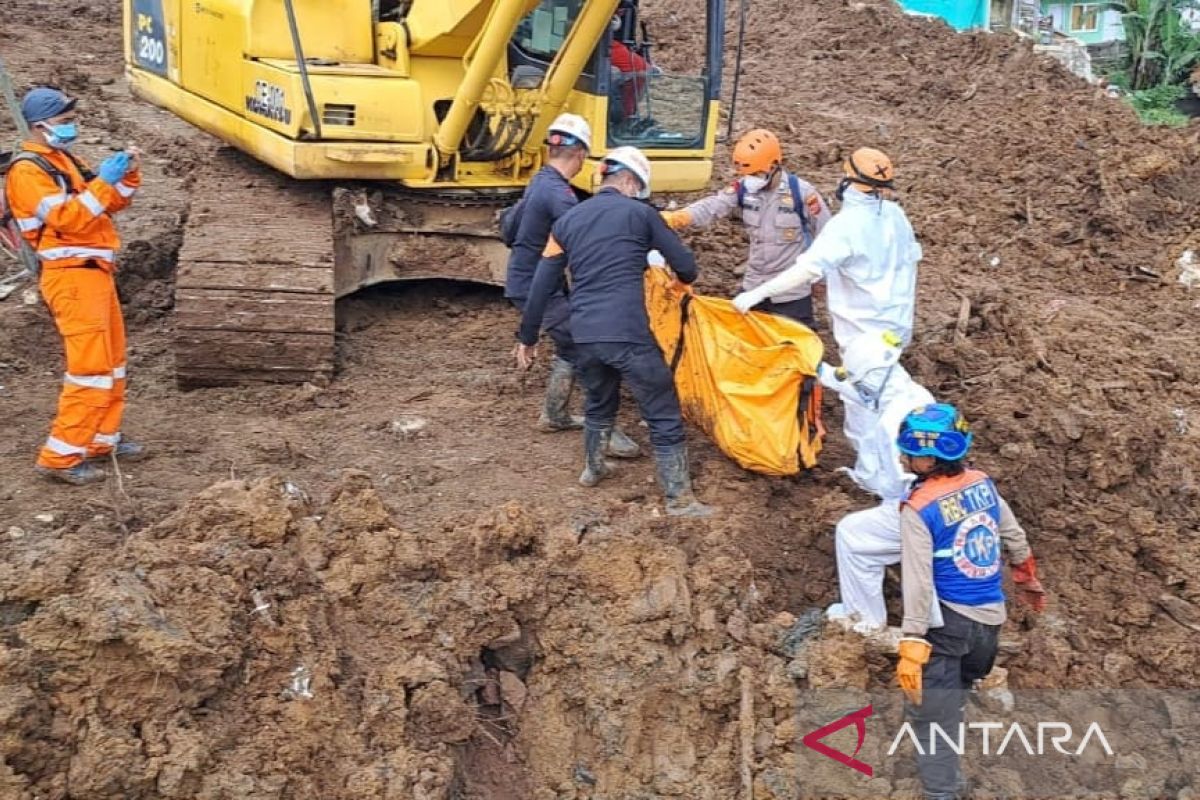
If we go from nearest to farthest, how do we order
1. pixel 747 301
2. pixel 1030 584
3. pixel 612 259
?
pixel 1030 584
pixel 612 259
pixel 747 301

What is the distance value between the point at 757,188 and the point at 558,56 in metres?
1.82

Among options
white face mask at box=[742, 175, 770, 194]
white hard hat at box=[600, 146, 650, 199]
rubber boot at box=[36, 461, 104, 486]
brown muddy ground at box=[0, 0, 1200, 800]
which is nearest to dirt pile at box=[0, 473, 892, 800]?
brown muddy ground at box=[0, 0, 1200, 800]

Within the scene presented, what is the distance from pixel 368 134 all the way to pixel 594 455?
2.74 meters

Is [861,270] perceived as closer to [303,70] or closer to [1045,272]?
[303,70]

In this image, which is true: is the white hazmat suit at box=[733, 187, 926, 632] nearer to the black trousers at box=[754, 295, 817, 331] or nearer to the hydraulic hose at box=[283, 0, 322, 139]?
the black trousers at box=[754, 295, 817, 331]

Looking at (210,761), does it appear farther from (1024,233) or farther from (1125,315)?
(1024,233)

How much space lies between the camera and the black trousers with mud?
4.45 m

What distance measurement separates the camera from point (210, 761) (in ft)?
14.4

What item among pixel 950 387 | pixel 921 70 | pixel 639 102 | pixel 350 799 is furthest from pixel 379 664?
pixel 921 70

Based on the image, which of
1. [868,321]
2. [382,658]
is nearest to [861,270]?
[868,321]

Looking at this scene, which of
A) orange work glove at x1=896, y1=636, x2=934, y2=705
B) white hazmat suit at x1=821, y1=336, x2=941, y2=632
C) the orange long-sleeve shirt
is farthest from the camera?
the orange long-sleeve shirt

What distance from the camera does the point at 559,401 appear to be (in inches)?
265

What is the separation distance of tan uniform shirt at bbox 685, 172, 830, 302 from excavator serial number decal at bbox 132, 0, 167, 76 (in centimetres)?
447

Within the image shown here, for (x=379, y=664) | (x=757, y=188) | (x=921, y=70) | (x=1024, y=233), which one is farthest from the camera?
(x=921, y=70)
